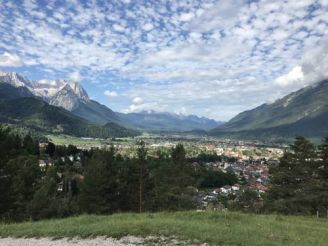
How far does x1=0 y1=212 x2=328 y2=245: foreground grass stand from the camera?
15.1 m

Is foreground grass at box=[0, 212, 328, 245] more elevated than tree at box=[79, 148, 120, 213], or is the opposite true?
foreground grass at box=[0, 212, 328, 245]

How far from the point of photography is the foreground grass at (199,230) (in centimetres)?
1509

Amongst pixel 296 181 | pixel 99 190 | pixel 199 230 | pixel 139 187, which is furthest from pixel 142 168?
pixel 199 230

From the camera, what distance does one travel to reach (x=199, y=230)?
53.6 feet

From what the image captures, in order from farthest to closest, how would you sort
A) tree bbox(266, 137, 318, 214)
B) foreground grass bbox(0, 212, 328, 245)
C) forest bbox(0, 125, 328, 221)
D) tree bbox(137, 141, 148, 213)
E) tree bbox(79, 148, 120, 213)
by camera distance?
tree bbox(137, 141, 148, 213) → tree bbox(79, 148, 120, 213) → tree bbox(266, 137, 318, 214) → forest bbox(0, 125, 328, 221) → foreground grass bbox(0, 212, 328, 245)

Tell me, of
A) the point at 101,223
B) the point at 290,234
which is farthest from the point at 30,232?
the point at 290,234

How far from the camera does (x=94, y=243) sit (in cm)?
1598

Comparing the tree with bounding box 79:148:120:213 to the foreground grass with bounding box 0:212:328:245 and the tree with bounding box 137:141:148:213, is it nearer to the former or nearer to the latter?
the tree with bounding box 137:141:148:213

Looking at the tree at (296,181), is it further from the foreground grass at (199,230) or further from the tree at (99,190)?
the foreground grass at (199,230)

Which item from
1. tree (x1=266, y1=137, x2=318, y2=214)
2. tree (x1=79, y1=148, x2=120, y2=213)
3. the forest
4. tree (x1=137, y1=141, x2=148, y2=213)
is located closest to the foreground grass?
the forest

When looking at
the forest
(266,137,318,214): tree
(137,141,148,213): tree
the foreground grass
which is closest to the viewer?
the foreground grass

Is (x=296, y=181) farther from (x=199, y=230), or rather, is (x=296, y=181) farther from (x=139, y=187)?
(x=199, y=230)

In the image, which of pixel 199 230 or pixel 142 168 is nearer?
pixel 199 230

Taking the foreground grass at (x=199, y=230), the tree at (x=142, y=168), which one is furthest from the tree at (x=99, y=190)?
the foreground grass at (x=199, y=230)
